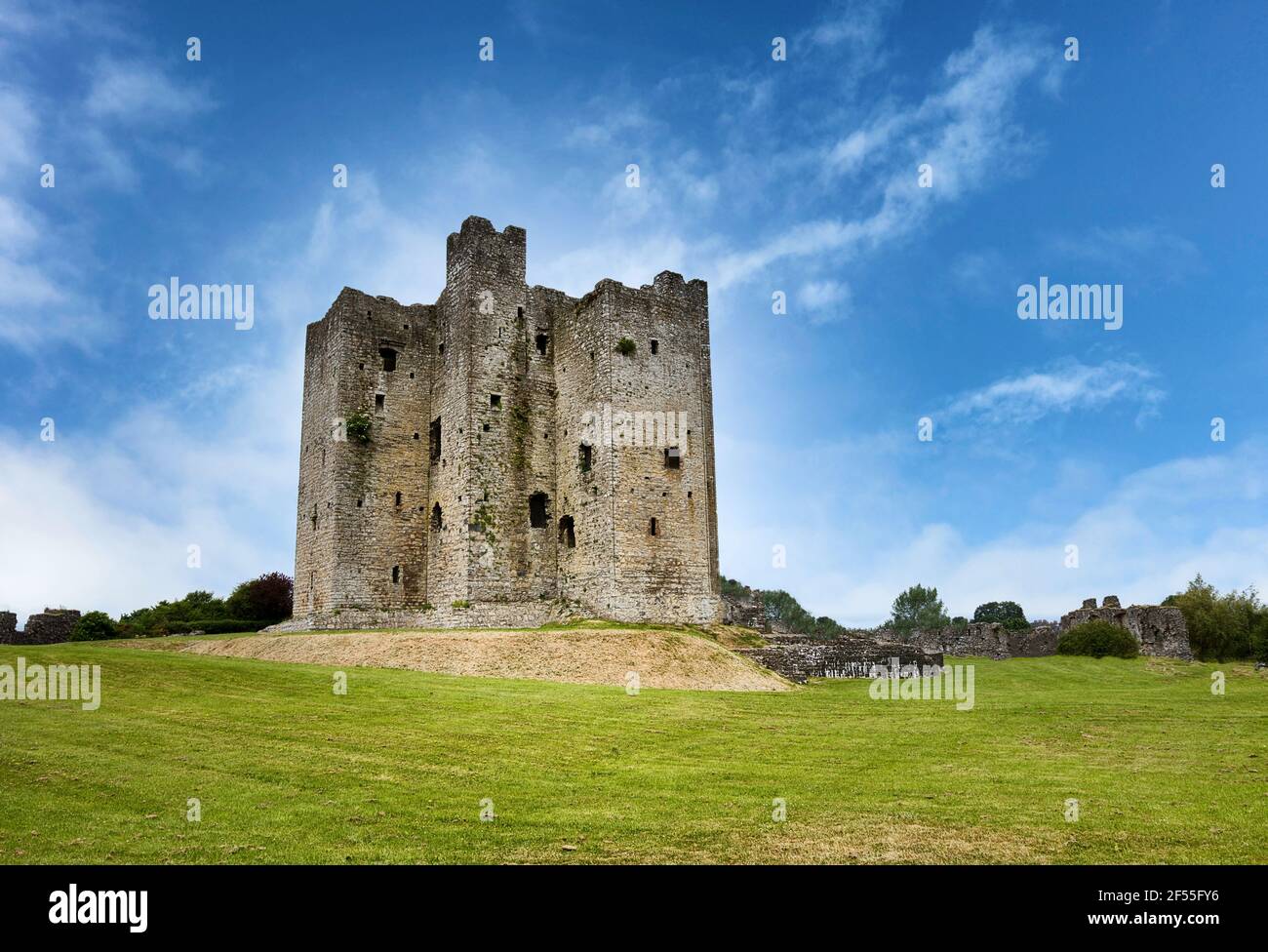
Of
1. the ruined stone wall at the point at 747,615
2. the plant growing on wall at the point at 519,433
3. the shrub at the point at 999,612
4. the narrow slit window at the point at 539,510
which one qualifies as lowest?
the shrub at the point at 999,612

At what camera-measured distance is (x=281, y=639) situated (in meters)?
31.5

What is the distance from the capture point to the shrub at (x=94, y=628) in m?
43.1

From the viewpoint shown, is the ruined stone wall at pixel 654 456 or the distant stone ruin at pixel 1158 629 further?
the distant stone ruin at pixel 1158 629

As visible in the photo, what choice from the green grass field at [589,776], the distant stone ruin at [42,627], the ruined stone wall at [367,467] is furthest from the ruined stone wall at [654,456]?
the distant stone ruin at [42,627]

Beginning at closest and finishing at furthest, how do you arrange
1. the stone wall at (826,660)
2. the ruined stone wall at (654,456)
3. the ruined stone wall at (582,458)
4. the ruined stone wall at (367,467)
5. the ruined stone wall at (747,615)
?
the stone wall at (826,660) → the ruined stone wall at (654,456) → the ruined stone wall at (582,458) → the ruined stone wall at (367,467) → the ruined stone wall at (747,615)

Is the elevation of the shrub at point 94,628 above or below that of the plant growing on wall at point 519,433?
below

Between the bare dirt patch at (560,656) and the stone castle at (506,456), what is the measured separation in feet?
18.5

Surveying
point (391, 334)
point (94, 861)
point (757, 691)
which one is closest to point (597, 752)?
point (94, 861)

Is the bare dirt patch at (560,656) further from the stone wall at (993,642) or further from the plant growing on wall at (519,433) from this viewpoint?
the stone wall at (993,642)

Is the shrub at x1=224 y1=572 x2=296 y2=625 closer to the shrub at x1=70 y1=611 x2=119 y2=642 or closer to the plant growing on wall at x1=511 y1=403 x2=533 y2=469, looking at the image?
the shrub at x1=70 y1=611 x2=119 y2=642

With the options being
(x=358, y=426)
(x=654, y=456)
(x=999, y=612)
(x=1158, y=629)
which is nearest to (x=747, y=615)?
(x=654, y=456)

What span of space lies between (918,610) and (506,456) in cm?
8792

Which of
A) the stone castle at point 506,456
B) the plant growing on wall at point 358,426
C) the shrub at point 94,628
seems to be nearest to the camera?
the stone castle at point 506,456

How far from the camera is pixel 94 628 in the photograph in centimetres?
4366
